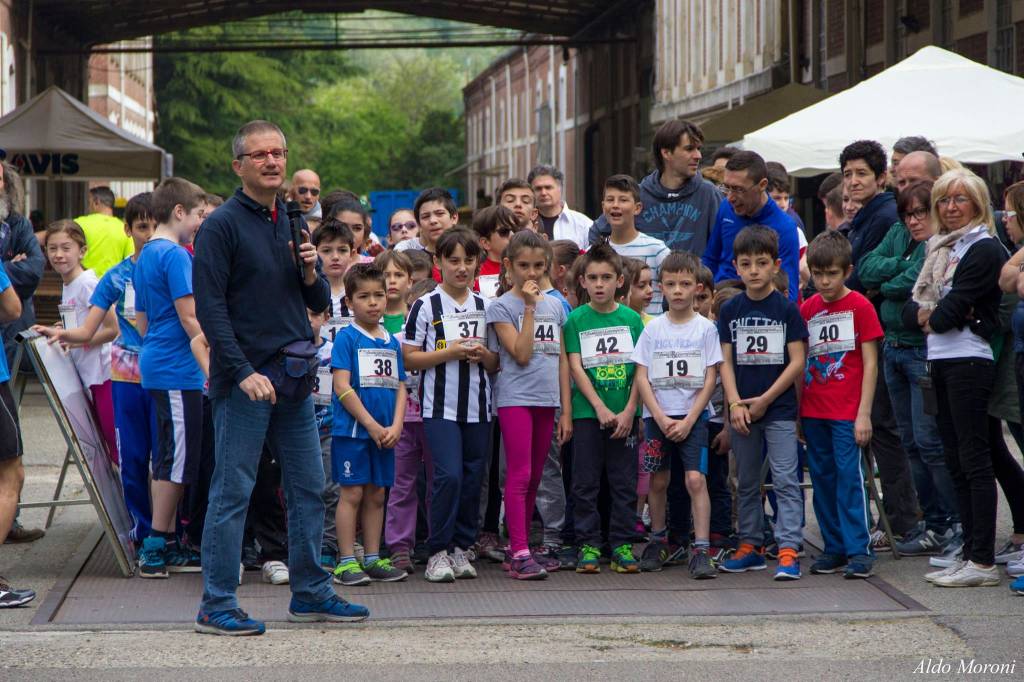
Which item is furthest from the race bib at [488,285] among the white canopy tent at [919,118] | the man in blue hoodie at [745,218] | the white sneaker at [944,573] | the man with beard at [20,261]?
the white canopy tent at [919,118]

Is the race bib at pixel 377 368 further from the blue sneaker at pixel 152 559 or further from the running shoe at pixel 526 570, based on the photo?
the blue sneaker at pixel 152 559

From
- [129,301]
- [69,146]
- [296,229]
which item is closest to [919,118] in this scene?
[129,301]

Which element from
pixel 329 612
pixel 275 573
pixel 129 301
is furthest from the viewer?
pixel 129 301

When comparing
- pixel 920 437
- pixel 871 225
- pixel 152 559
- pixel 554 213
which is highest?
pixel 554 213

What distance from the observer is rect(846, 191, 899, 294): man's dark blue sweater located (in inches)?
325

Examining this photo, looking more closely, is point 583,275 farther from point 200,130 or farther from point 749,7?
point 200,130

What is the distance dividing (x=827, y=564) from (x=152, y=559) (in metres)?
3.49

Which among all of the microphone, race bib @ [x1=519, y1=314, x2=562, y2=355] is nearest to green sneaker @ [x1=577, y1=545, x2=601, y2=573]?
race bib @ [x1=519, y1=314, x2=562, y2=355]

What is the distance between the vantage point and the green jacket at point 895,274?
780cm

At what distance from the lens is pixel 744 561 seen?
773 cm

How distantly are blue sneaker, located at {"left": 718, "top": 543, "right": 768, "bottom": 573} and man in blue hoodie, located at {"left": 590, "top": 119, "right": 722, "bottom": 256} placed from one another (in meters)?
1.85

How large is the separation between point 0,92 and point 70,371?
19736mm

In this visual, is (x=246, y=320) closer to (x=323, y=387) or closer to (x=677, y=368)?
(x=323, y=387)

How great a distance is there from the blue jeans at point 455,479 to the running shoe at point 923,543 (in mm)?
2362
